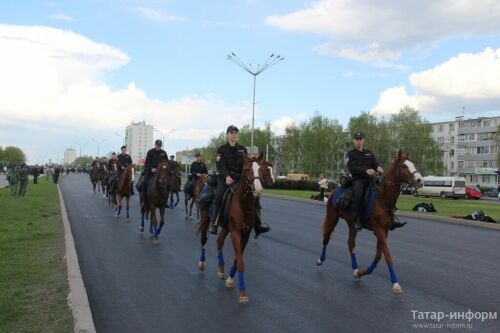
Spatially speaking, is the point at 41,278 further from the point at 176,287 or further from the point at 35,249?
the point at 35,249

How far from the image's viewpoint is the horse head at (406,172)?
890 cm

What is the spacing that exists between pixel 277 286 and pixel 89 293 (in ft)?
9.71

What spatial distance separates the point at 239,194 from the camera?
8.08m

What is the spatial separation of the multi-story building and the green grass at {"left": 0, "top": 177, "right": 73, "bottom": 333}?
109 meters

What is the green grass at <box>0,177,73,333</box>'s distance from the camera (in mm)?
6086

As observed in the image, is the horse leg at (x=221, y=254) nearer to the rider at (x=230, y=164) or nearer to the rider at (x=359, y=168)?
the rider at (x=230, y=164)

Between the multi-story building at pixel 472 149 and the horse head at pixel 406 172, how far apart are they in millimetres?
109563

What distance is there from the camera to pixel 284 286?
28.1 ft

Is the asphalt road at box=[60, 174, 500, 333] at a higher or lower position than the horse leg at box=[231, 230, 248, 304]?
lower

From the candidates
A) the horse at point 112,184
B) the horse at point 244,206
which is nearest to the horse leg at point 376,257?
the horse at point 244,206

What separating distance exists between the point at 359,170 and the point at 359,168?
4 centimetres

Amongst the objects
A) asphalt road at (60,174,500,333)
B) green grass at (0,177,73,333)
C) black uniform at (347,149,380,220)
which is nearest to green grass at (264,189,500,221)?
asphalt road at (60,174,500,333)

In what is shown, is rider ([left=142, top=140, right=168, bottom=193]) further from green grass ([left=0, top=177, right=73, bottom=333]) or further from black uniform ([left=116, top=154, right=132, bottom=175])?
black uniform ([left=116, top=154, right=132, bottom=175])

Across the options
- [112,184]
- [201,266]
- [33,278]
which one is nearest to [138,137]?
[112,184]
